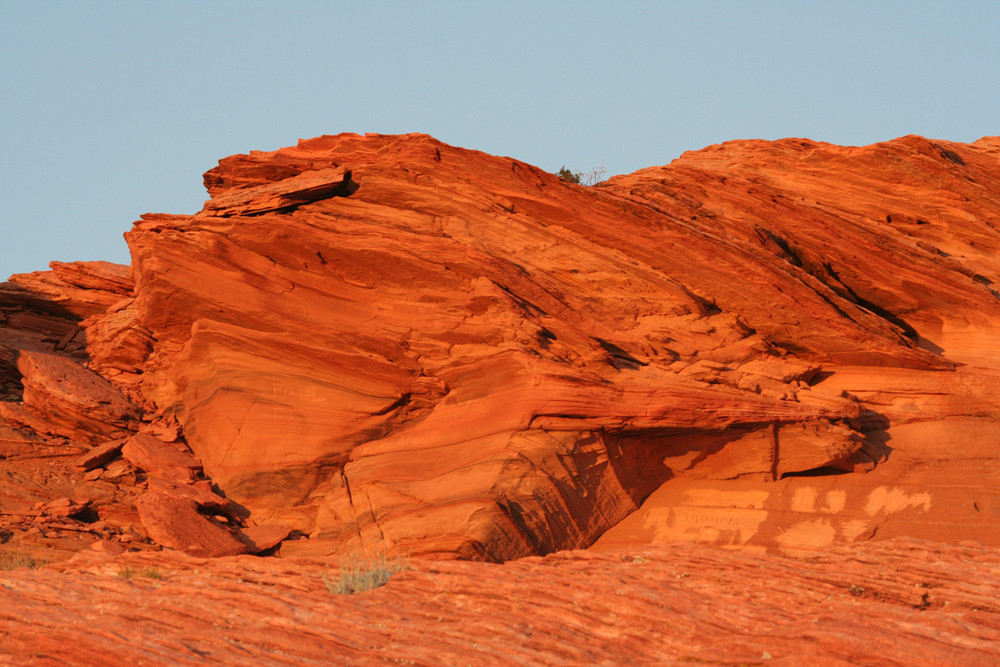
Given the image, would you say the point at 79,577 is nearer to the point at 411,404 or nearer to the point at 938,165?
the point at 411,404

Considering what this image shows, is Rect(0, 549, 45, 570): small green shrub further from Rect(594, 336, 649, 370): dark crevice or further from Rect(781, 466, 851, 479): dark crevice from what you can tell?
Rect(781, 466, 851, 479): dark crevice

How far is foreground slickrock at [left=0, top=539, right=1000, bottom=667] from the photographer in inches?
351

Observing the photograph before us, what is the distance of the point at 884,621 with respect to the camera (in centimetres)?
938

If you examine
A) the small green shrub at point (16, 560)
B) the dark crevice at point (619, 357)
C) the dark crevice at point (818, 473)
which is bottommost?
the small green shrub at point (16, 560)

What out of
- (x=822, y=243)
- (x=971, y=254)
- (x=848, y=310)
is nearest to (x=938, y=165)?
(x=971, y=254)

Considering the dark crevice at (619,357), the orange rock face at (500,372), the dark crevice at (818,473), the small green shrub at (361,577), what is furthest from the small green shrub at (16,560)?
the dark crevice at (818,473)

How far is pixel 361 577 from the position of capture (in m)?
11.4

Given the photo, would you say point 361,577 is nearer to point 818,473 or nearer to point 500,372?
point 500,372

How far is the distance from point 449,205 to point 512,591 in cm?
1016

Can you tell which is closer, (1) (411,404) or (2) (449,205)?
(1) (411,404)

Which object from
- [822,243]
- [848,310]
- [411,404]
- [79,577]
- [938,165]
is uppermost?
[938,165]

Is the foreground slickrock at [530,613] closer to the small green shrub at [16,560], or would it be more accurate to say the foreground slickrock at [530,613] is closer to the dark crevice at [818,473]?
the small green shrub at [16,560]

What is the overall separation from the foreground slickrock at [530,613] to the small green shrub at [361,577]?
0.14m

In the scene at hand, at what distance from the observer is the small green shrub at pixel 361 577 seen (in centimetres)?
1120
